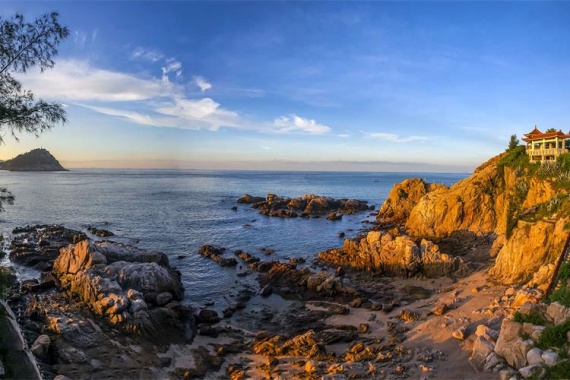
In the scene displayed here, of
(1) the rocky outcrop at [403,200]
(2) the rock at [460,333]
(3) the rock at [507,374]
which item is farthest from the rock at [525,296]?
(1) the rocky outcrop at [403,200]

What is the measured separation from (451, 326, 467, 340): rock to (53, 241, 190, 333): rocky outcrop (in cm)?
1766

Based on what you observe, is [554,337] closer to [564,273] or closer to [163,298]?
[564,273]

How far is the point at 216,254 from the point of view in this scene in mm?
41688

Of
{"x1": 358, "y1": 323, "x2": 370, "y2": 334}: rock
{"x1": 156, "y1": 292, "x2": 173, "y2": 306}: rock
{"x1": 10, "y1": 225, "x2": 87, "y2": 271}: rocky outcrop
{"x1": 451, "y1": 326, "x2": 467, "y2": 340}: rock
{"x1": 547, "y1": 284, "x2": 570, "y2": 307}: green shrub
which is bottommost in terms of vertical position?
{"x1": 358, "y1": 323, "x2": 370, "y2": 334}: rock

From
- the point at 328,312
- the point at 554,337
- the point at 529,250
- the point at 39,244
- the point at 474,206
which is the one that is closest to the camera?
the point at 554,337

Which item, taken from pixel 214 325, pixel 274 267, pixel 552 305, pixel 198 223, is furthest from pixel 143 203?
pixel 552 305

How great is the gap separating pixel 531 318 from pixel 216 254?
32.8m

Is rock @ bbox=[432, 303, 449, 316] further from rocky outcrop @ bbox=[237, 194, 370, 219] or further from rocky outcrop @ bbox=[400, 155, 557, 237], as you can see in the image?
rocky outcrop @ bbox=[237, 194, 370, 219]

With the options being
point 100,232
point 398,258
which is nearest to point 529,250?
point 398,258

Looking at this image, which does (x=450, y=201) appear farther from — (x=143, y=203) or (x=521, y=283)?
(x=143, y=203)

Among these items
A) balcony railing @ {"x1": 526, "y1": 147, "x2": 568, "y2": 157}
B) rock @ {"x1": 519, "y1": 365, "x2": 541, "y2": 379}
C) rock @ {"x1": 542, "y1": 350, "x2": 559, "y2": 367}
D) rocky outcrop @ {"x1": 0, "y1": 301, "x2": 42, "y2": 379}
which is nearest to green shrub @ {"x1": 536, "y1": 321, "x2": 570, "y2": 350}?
rock @ {"x1": 542, "y1": 350, "x2": 559, "y2": 367}

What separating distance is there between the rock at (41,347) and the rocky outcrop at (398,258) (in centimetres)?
2620

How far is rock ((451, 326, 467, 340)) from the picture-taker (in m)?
19.0

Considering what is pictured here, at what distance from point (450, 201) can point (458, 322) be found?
1087 inches
